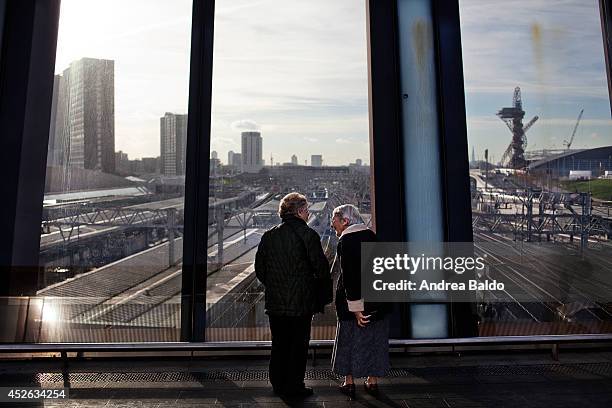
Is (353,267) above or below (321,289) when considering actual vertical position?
above

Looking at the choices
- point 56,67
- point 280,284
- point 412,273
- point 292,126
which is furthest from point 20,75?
point 412,273

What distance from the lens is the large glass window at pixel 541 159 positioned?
167 inches

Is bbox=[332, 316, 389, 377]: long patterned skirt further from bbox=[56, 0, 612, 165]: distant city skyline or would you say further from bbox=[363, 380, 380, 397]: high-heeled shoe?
bbox=[56, 0, 612, 165]: distant city skyline

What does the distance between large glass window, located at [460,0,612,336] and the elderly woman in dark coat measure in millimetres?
1289

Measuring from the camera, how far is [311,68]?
4.37 meters

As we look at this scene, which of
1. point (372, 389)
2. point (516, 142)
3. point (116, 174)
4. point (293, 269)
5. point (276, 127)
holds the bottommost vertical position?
point (372, 389)

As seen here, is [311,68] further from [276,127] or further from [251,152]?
[251,152]

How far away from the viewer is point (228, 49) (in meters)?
4.29

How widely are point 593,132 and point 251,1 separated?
2.87 metres

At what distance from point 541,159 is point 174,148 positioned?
2849 millimetres

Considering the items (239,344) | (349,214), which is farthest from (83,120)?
(349,214)

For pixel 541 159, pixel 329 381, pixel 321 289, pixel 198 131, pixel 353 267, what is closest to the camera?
pixel 353 267

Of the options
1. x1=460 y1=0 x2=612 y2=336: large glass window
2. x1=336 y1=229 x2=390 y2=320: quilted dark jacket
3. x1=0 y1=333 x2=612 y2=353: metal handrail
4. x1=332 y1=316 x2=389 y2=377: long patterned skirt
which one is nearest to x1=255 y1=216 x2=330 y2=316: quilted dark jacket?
x1=336 y1=229 x2=390 y2=320: quilted dark jacket

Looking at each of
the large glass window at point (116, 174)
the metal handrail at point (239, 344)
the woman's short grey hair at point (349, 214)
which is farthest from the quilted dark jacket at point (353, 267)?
the large glass window at point (116, 174)
